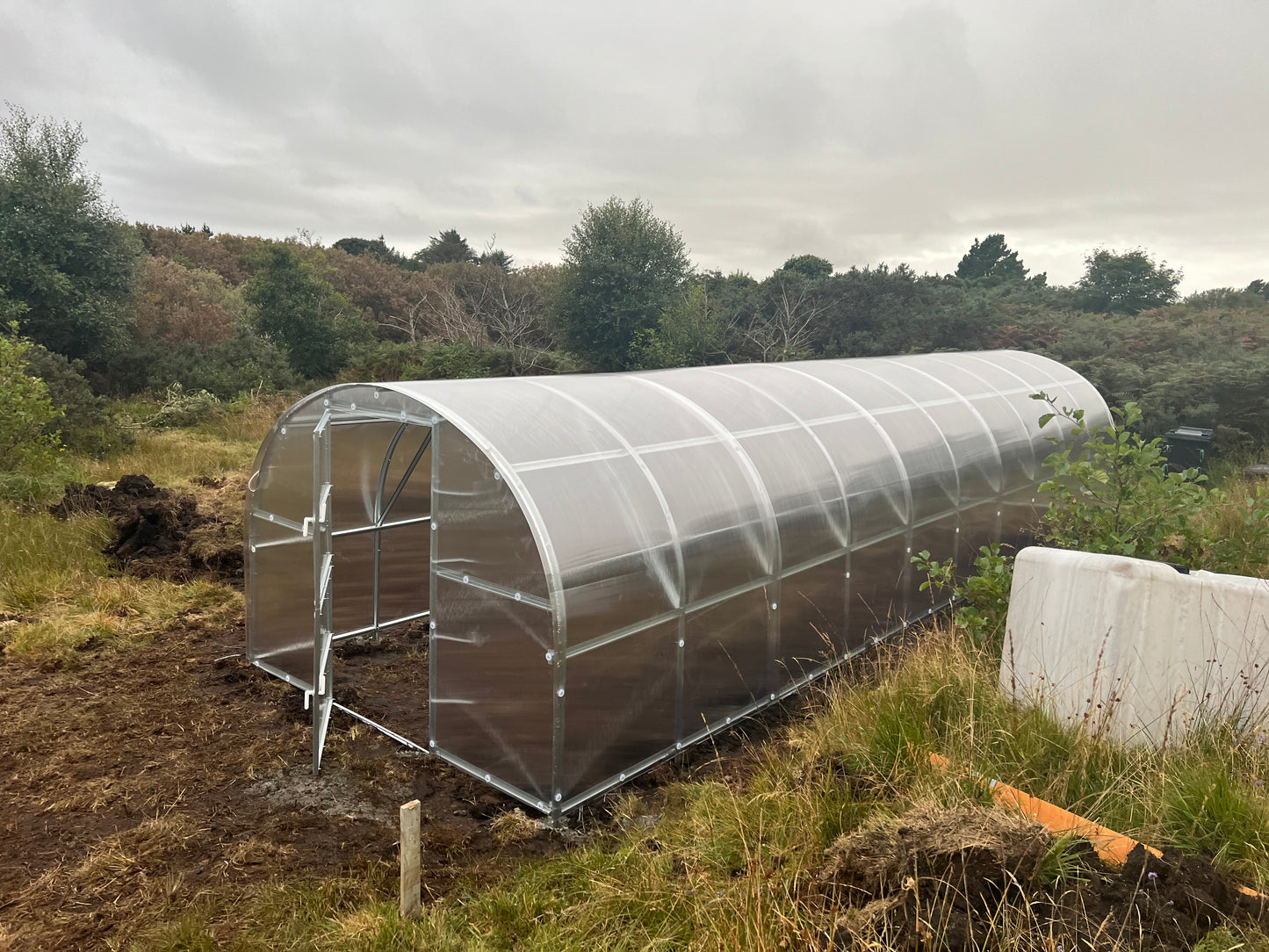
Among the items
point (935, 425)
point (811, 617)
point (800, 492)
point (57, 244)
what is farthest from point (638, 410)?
point (57, 244)

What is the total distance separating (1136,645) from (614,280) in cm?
2644

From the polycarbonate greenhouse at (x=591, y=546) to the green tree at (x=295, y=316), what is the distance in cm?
2113

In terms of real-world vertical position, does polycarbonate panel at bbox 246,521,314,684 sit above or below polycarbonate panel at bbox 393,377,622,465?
below

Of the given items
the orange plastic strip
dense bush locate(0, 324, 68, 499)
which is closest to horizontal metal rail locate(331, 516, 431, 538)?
the orange plastic strip

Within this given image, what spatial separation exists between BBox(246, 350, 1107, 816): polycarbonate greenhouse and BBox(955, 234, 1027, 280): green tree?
134 ft

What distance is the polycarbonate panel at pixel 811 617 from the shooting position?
724cm

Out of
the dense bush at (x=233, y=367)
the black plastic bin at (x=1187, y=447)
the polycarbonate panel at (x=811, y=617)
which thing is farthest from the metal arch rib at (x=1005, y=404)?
the dense bush at (x=233, y=367)

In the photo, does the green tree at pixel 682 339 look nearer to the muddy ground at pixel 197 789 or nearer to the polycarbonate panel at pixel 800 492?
the polycarbonate panel at pixel 800 492

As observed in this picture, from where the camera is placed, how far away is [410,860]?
171 inches

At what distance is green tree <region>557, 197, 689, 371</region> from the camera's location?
98.0ft

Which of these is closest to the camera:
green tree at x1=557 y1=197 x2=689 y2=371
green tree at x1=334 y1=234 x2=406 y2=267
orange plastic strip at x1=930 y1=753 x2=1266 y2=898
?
orange plastic strip at x1=930 y1=753 x2=1266 y2=898

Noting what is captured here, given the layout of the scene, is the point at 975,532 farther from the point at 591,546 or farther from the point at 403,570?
the point at 403,570

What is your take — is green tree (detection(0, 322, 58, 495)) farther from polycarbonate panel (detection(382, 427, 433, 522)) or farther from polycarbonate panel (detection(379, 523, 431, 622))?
polycarbonate panel (detection(382, 427, 433, 522))

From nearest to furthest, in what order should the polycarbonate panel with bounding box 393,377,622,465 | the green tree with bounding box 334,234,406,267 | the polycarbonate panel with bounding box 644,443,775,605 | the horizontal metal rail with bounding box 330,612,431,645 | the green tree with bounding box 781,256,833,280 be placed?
the polycarbonate panel with bounding box 393,377,622,465
the polycarbonate panel with bounding box 644,443,775,605
the horizontal metal rail with bounding box 330,612,431,645
the green tree with bounding box 781,256,833,280
the green tree with bounding box 334,234,406,267
